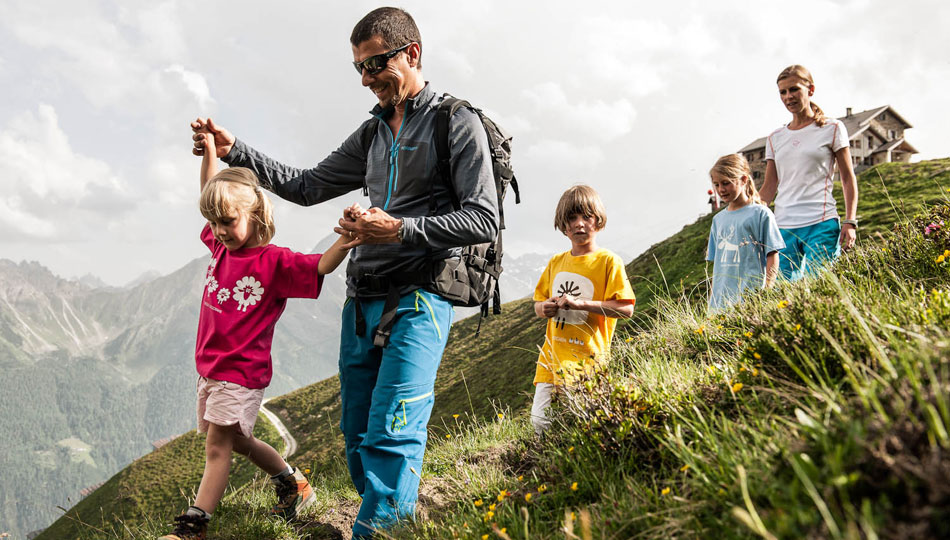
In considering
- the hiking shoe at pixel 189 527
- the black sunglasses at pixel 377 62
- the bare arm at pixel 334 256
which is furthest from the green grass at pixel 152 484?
the black sunglasses at pixel 377 62

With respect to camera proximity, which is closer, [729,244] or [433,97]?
[433,97]

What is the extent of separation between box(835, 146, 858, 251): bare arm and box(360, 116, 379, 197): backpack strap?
4.61m

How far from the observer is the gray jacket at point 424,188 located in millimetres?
3496

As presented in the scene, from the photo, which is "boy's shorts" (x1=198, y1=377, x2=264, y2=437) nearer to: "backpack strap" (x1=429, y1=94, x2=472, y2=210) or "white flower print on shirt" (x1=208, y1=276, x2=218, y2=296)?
"white flower print on shirt" (x1=208, y1=276, x2=218, y2=296)

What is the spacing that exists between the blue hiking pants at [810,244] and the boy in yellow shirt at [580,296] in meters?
2.14

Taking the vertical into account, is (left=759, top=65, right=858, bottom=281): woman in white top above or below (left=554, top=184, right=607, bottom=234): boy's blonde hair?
above

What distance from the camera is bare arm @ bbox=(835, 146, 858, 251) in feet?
18.3

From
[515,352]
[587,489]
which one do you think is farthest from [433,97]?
[515,352]

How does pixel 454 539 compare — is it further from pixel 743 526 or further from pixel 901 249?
pixel 901 249

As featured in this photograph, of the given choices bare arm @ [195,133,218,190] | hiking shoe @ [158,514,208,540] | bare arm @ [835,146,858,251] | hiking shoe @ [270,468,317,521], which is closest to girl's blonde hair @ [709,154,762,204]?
bare arm @ [835,146,858,251]

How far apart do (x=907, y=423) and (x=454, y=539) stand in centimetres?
204

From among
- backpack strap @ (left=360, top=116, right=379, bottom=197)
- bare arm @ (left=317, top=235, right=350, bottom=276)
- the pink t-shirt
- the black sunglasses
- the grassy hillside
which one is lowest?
the grassy hillside

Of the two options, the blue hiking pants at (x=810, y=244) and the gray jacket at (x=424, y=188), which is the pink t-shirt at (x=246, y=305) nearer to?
the gray jacket at (x=424, y=188)

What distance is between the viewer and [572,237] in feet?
16.6
